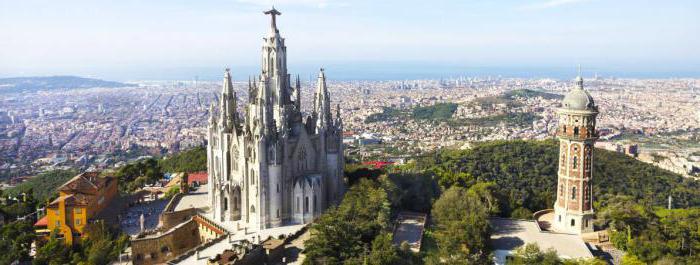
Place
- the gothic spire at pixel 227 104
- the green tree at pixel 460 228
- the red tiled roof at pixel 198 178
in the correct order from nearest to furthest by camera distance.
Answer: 1. the green tree at pixel 460 228
2. the gothic spire at pixel 227 104
3. the red tiled roof at pixel 198 178

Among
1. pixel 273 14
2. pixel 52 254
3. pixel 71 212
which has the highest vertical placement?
pixel 273 14

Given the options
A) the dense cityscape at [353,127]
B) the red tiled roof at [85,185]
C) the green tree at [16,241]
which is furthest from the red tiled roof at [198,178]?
the dense cityscape at [353,127]

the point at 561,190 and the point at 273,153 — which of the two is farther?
the point at 561,190

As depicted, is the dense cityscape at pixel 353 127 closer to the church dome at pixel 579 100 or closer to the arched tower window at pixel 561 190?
the arched tower window at pixel 561 190

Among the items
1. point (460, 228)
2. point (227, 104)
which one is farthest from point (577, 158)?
point (227, 104)

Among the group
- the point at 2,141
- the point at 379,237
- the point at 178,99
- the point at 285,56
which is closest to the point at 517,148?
the point at 285,56

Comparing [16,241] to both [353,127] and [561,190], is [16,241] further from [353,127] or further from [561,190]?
[353,127]

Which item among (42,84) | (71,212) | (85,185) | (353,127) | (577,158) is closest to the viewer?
(577,158)
